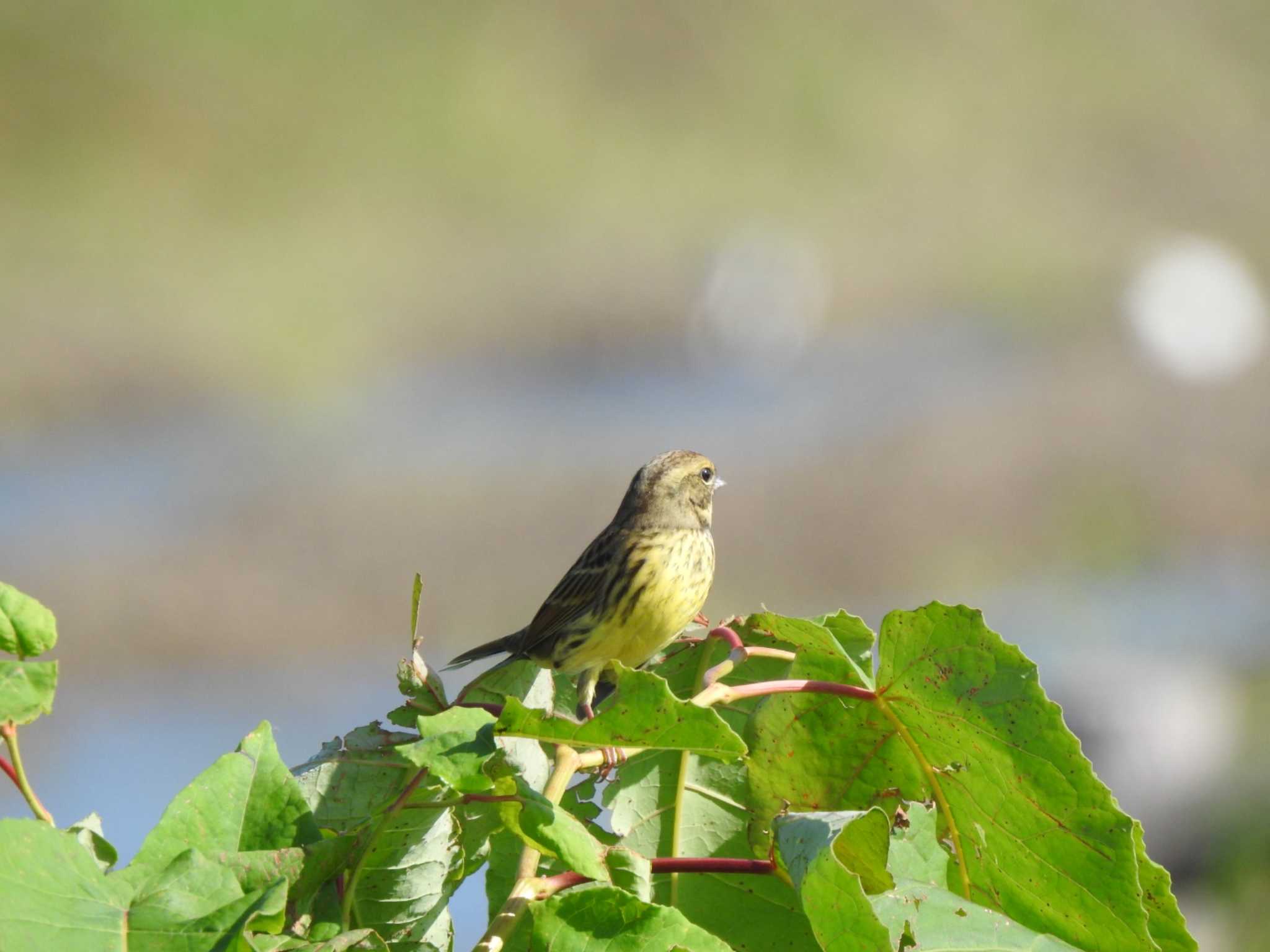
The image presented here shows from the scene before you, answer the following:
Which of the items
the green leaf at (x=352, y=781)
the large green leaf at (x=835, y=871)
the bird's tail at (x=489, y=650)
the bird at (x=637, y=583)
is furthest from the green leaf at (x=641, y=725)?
the bird at (x=637, y=583)

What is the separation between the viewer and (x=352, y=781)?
1.42 m

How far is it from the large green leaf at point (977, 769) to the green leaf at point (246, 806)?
0.62 m

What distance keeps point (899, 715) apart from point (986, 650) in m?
0.14

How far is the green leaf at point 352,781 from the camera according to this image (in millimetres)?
1387

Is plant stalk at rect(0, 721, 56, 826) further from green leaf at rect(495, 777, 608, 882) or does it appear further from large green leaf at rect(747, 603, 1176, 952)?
large green leaf at rect(747, 603, 1176, 952)

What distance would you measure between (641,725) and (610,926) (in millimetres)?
156

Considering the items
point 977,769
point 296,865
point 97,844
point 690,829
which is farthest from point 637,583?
point 296,865

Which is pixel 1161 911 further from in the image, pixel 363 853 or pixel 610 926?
pixel 363 853

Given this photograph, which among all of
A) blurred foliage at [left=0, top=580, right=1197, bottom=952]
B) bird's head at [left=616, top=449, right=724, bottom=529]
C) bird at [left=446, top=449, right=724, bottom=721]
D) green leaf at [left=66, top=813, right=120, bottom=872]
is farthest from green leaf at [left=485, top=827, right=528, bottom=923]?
bird's head at [left=616, top=449, right=724, bottom=529]

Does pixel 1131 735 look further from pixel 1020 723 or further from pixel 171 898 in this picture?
pixel 171 898

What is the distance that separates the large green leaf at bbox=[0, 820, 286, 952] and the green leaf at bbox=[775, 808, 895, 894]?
0.45 meters

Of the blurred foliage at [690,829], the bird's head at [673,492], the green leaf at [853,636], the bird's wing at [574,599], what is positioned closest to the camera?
the blurred foliage at [690,829]

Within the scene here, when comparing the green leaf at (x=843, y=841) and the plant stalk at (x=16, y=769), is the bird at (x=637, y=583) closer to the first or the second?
the green leaf at (x=843, y=841)

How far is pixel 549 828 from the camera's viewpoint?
116 cm
